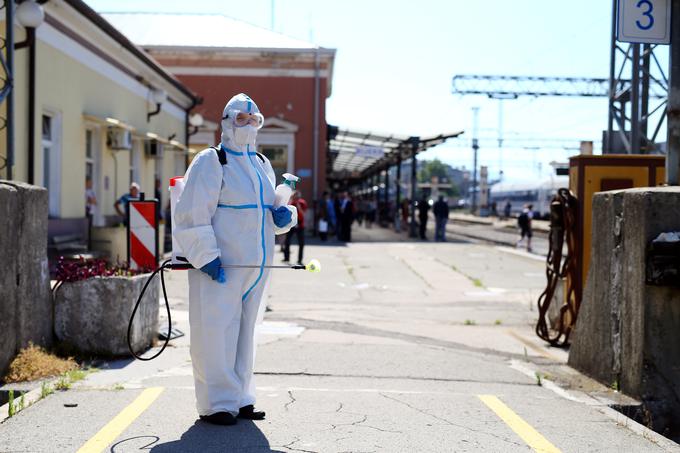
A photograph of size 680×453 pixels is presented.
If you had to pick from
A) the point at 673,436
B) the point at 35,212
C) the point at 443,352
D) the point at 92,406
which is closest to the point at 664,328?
the point at 673,436

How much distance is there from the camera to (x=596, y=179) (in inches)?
385

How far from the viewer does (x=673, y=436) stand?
649 centimetres

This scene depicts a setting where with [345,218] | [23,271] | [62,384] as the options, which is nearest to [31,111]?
[23,271]

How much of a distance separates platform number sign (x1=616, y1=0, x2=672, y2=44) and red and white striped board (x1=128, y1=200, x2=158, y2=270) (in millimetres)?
5288

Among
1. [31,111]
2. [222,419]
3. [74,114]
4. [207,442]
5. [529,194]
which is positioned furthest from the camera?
[529,194]

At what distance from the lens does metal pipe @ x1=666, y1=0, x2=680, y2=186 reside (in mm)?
7879

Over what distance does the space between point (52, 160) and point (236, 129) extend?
11.2 meters

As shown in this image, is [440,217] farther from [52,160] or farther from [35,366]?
[35,366]

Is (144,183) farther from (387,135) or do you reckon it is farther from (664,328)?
(664,328)

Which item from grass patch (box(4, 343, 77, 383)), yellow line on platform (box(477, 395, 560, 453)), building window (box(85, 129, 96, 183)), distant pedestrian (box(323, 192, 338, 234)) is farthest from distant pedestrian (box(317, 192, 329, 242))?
yellow line on platform (box(477, 395, 560, 453))

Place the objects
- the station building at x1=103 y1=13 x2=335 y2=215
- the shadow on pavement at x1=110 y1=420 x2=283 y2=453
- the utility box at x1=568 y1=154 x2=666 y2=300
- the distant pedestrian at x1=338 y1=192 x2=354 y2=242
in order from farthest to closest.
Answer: the station building at x1=103 y1=13 x2=335 y2=215
the distant pedestrian at x1=338 y1=192 x2=354 y2=242
the utility box at x1=568 y1=154 x2=666 y2=300
the shadow on pavement at x1=110 y1=420 x2=283 y2=453

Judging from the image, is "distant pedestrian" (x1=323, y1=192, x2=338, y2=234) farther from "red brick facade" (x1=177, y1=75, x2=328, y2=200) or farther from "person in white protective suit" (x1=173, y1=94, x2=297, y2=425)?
"person in white protective suit" (x1=173, y1=94, x2=297, y2=425)

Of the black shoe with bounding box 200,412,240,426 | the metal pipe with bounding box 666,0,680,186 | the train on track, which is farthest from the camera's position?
the train on track

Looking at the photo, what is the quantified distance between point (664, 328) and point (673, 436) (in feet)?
2.62
